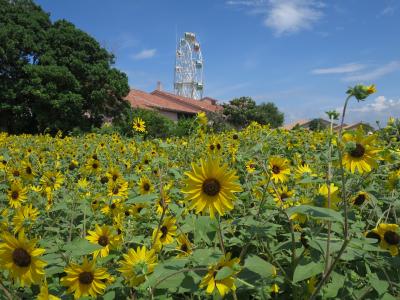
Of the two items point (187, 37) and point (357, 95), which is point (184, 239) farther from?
point (187, 37)

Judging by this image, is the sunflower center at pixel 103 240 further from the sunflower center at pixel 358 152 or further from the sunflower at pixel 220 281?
the sunflower center at pixel 358 152

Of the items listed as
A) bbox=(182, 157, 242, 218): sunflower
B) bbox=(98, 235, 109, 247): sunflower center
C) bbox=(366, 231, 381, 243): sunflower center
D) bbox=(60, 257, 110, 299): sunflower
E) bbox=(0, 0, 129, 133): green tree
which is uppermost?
bbox=(0, 0, 129, 133): green tree

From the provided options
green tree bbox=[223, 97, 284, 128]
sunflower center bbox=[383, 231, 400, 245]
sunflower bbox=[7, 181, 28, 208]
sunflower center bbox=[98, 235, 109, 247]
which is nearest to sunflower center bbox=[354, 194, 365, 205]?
sunflower center bbox=[383, 231, 400, 245]

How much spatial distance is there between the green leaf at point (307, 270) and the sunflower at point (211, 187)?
359 millimetres

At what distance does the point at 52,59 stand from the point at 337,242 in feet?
83.9

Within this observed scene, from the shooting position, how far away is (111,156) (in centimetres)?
672

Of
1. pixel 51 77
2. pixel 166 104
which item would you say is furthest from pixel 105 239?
pixel 166 104

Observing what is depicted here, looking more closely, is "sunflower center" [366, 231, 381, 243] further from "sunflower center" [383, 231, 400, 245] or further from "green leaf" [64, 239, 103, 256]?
"green leaf" [64, 239, 103, 256]

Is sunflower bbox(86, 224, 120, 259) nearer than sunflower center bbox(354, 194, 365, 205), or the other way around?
sunflower bbox(86, 224, 120, 259)

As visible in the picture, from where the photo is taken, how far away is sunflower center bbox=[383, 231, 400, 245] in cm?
190

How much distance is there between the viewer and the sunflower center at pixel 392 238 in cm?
190

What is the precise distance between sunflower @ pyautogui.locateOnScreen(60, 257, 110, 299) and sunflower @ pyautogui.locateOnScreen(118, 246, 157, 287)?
0.11 meters

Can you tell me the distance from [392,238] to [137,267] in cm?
116

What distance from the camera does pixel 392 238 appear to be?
1.91 m
